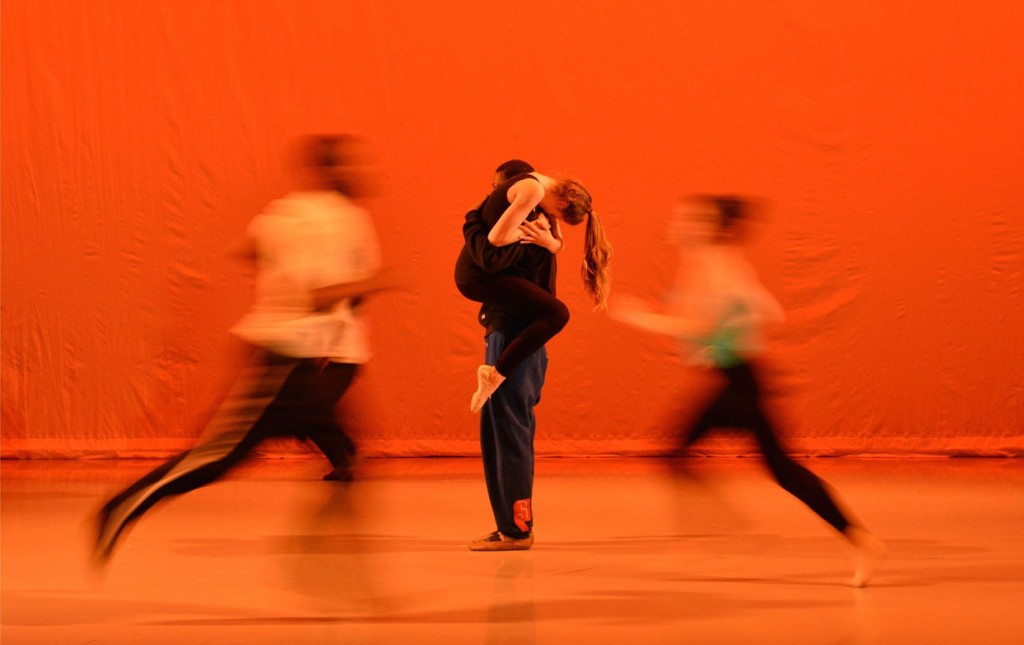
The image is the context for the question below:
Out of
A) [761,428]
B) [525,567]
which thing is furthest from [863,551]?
[525,567]

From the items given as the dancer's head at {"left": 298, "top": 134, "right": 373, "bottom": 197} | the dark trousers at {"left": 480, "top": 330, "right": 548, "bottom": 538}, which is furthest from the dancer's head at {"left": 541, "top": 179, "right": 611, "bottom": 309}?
the dancer's head at {"left": 298, "top": 134, "right": 373, "bottom": 197}

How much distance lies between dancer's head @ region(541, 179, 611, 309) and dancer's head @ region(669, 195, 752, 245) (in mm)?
348

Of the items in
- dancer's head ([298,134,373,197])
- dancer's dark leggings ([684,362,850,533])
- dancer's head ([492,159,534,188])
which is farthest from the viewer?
dancer's head ([492,159,534,188])

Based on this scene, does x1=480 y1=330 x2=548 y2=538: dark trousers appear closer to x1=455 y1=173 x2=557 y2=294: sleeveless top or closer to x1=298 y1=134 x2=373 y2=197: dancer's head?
x1=455 y1=173 x2=557 y2=294: sleeveless top

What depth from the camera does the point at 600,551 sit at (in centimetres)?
363

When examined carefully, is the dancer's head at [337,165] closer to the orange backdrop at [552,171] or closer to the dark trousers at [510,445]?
the dark trousers at [510,445]

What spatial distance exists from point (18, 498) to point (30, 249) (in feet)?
6.49

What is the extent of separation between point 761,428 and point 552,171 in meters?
3.20

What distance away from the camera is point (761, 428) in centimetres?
309

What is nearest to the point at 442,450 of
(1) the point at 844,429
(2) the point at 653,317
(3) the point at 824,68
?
(1) the point at 844,429

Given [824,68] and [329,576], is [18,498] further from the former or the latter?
[824,68]

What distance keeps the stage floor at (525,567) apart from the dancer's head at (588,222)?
0.59 m

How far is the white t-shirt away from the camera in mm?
2697

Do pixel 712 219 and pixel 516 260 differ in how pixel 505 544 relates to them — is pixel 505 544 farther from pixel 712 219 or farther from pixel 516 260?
pixel 712 219
